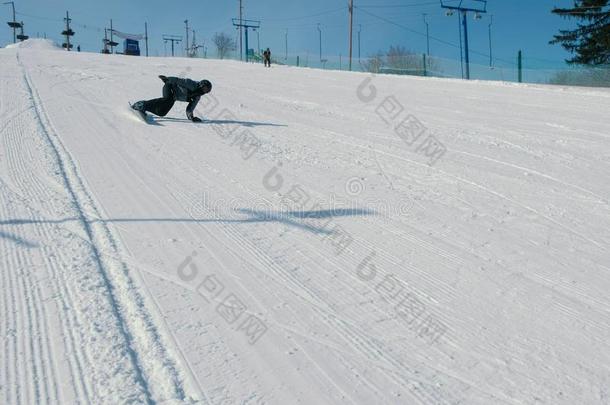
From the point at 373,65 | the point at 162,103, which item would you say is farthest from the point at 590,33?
the point at 162,103

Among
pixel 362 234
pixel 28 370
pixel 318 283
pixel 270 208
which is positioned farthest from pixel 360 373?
pixel 270 208

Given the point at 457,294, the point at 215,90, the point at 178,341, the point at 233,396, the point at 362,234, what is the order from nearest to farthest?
the point at 233,396
the point at 178,341
the point at 457,294
the point at 362,234
the point at 215,90

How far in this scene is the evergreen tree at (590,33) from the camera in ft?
116

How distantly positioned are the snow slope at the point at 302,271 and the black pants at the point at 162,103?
6.95ft

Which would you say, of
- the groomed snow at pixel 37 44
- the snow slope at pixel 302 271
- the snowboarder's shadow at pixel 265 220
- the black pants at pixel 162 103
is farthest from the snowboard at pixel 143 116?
the groomed snow at pixel 37 44

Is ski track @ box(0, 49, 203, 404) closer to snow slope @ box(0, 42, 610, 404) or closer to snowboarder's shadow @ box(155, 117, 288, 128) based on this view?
snow slope @ box(0, 42, 610, 404)

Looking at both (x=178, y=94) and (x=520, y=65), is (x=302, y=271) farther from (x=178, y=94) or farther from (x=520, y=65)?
(x=520, y=65)

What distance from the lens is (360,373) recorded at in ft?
8.21

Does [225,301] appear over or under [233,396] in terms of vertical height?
over

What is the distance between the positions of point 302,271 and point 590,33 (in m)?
42.0

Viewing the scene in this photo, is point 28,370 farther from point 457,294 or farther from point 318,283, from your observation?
point 457,294

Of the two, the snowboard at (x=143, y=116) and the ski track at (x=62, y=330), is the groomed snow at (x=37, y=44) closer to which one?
the snowboard at (x=143, y=116)

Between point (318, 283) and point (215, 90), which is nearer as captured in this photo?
point (318, 283)

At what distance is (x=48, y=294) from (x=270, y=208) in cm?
239
